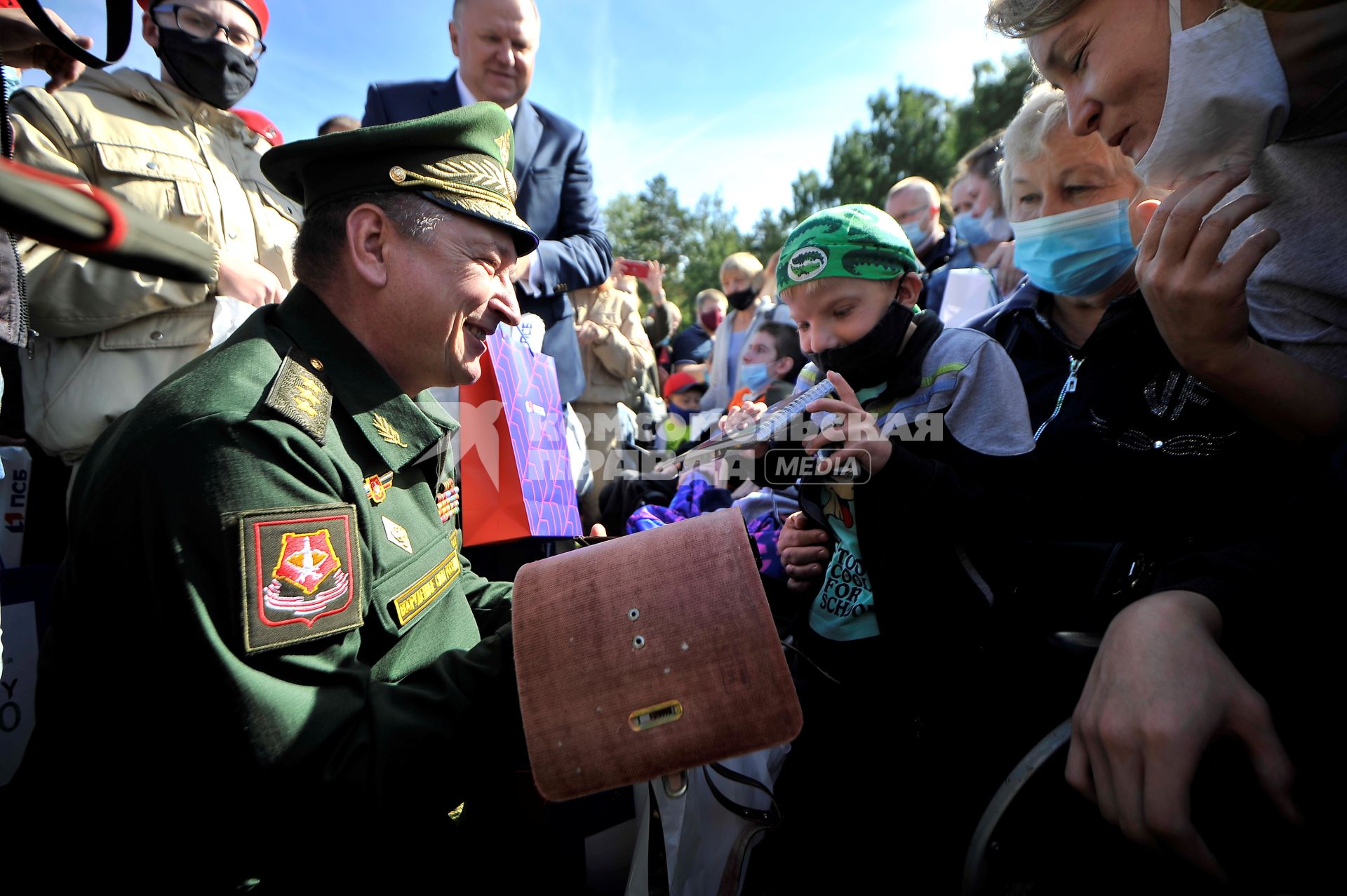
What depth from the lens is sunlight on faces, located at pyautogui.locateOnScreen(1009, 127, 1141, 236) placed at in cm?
200

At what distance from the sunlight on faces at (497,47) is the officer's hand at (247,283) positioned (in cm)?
125

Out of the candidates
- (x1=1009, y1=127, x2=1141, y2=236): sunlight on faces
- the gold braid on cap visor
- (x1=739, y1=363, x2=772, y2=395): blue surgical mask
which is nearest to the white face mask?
(x1=1009, y1=127, x2=1141, y2=236): sunlight on faces

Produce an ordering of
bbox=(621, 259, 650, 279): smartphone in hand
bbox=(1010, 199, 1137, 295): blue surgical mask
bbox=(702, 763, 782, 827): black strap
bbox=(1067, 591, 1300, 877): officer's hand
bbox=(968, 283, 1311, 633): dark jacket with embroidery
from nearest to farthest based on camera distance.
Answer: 1. bbox=(1067, 591, 1300, 877): officer's hand
2. bbox=(968, 283, 1311, 633): dark jacket with embroidery
3. bbox=(702, 763, 782, 827): black strap
4. bbox=(1010, 199, 1137, 295): blue surgical mask
5. bbox=(621, 259, 650, 279): smartphone in hand

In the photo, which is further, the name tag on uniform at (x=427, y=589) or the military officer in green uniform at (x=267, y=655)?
the name tag on uniform at (x=427, y=589)

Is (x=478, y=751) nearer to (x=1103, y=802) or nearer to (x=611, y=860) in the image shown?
(x=611, y=860)

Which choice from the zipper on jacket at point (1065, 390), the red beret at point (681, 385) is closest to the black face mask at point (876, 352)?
the zipper on jacket at point (1065, 390)

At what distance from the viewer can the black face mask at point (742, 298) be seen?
7.59 meters

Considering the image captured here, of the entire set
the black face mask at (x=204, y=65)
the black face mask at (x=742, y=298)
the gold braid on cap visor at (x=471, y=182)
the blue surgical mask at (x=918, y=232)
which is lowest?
the black face mask at (x=742, y=298)

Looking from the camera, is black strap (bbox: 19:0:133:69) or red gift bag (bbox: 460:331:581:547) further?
red gift bag (bbox: 460:331:581:547)

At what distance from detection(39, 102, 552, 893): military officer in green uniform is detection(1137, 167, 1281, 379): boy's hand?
4.61ft

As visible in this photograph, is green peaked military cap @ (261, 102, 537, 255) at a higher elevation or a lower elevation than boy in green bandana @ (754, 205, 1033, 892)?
higher

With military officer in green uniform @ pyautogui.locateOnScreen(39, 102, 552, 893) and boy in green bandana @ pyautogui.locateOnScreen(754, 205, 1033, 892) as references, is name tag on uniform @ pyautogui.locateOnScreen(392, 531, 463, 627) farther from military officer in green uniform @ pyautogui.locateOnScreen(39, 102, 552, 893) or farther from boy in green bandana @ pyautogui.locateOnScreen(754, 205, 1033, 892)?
boy in green bandana @ pyautogui.locateOnScreen(754, 205, 1033, 892)

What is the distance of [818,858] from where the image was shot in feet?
6.53

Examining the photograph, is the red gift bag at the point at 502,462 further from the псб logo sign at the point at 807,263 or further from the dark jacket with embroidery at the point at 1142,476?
the dark jacket with embroidery at the point at 1142,476
